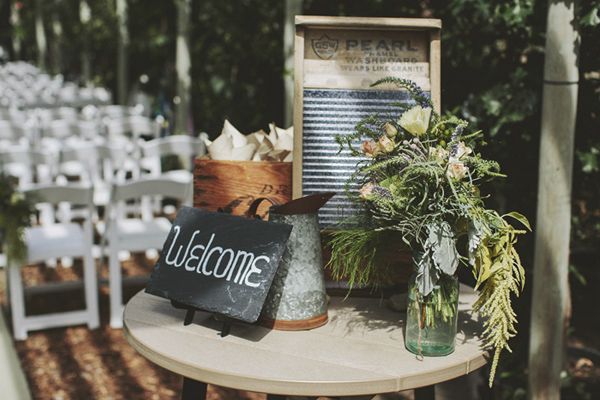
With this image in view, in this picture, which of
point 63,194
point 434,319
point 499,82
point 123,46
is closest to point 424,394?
point 434,319

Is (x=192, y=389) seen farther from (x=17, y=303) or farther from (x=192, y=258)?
(x=17, y=303)

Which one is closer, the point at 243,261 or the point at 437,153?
the point at 437,153

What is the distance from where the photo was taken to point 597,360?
114 inches

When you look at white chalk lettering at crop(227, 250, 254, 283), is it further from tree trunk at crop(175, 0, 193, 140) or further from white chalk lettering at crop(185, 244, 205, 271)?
tree trunk at crop(175, 0, 193, 140)

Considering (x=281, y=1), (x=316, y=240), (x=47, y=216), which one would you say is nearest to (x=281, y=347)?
(x=316, y=240)

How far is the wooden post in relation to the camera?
202cm

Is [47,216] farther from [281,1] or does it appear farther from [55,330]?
[281,1]

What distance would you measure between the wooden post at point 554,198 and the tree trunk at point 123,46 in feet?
31.9

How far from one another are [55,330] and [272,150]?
119 inches

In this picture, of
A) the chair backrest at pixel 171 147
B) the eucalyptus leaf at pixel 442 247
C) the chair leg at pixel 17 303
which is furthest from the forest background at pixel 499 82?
the chair leg at pixel 17 303

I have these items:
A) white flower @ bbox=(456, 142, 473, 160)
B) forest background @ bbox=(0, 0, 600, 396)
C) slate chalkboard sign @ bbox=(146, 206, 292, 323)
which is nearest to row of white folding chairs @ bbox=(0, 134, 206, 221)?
forest background @ bbox=(0, 0, 600, 396)

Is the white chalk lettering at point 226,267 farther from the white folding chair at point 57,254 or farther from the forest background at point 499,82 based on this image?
the white folding chair at point 57,254

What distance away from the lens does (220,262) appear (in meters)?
1.42

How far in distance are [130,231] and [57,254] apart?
529 mm
